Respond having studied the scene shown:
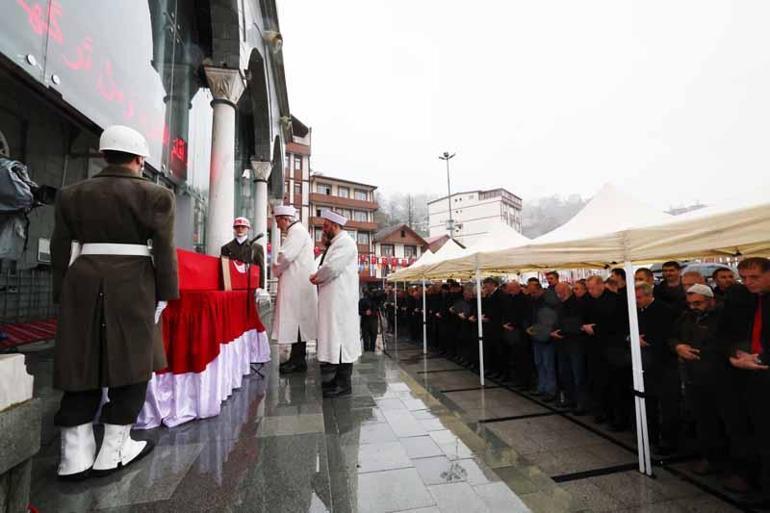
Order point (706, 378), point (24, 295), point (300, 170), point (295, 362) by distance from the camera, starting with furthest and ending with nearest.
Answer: point (300, 170)
point (24, 295)
point (295, 362)
point (706, 378)

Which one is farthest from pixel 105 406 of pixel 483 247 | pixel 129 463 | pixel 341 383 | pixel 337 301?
pixel 483 247

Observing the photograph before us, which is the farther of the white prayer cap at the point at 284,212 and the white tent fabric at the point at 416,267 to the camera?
the white tent fabric at the point at 416,267

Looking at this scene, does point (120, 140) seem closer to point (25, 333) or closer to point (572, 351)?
point (25, 333)

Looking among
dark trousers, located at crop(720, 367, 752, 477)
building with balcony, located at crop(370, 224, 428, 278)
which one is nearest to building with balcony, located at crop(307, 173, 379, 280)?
building with balcony, located at crop(370, 224, 428, 278)

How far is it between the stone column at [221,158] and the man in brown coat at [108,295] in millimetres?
4460

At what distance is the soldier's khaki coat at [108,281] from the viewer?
2.04 meters

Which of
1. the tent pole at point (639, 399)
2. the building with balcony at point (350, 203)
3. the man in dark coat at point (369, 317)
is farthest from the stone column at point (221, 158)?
the building with balcony at point (350, 203)

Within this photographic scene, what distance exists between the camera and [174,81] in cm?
717

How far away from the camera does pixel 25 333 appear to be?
5.73 meters

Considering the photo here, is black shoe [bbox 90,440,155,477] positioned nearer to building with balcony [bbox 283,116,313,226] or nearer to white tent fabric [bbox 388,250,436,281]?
white tent fabric [bbox 388,250,436,281]

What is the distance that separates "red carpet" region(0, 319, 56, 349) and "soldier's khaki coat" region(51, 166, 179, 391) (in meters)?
4.04

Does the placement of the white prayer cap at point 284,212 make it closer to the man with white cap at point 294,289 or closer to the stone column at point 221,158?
the man with white cap at point 294,289

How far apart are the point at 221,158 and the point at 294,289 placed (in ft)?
11.2

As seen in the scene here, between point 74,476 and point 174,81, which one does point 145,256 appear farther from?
point 174,81
